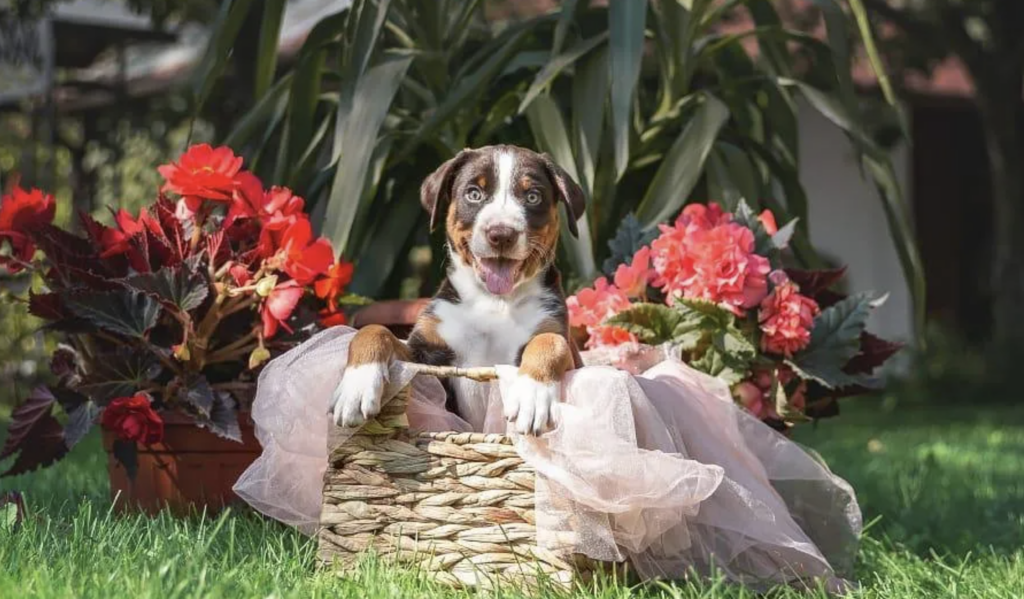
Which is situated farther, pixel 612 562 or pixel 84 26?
pixel 84 26

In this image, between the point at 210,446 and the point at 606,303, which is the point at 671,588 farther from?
the point at 210,446

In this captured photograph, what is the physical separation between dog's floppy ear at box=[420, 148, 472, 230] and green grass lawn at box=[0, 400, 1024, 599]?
30.5 inches

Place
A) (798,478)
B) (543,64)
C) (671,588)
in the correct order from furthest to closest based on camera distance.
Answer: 1. (543,64)
2. (798,478)
3. (671,588)

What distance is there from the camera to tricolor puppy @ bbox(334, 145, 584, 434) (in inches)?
109

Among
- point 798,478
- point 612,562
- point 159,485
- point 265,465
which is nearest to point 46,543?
point 265,465

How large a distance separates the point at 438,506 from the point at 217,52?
1891 mm

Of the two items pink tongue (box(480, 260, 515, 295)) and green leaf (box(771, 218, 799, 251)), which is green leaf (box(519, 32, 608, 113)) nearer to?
green leaf (box(771, 218, 799, 251))

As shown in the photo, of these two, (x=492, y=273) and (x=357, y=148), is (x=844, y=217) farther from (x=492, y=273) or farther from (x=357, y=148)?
(x=492, y=273)

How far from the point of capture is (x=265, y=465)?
9.14 ft

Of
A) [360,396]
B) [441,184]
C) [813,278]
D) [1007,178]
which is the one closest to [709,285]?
[813,278]

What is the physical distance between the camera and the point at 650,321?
134 inches

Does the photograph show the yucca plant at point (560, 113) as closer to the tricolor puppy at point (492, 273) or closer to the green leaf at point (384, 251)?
the green leaf at point (384, 251)

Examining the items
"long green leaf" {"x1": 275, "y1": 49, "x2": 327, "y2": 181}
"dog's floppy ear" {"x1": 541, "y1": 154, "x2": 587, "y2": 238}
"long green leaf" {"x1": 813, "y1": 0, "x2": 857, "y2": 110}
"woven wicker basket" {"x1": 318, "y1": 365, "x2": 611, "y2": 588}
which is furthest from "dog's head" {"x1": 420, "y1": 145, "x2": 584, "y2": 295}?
"long green leaf" {"x1": 813, "y1": 0, "x2": 857, "y2": 110}

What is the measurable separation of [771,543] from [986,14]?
291 inches
